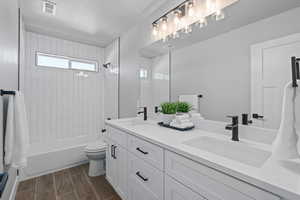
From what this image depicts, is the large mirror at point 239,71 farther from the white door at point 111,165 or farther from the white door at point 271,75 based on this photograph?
the white door at point 111,165

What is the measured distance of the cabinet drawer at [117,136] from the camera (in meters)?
1.50

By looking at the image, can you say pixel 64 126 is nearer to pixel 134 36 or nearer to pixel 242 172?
pixel 134 36

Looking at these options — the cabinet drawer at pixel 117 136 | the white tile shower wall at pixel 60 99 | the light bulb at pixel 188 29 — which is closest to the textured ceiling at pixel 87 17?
the white tile shower wall at pixel 60 99

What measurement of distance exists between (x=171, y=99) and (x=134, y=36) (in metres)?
1.34

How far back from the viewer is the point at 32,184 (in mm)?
1947

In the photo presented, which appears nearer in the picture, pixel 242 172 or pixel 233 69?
pixel 242 172

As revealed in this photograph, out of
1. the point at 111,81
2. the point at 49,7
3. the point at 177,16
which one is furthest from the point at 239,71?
the point at 111,81

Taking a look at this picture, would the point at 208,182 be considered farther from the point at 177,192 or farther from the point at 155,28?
the point at 155,28

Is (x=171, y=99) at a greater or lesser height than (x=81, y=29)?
lesser

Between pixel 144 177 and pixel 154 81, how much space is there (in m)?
1.26

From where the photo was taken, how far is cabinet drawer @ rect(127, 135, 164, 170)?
1015 mm

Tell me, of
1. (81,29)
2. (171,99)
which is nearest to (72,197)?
(171,99)

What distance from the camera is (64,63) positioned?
2.89 metres

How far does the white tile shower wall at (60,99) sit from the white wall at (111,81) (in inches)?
5.8
